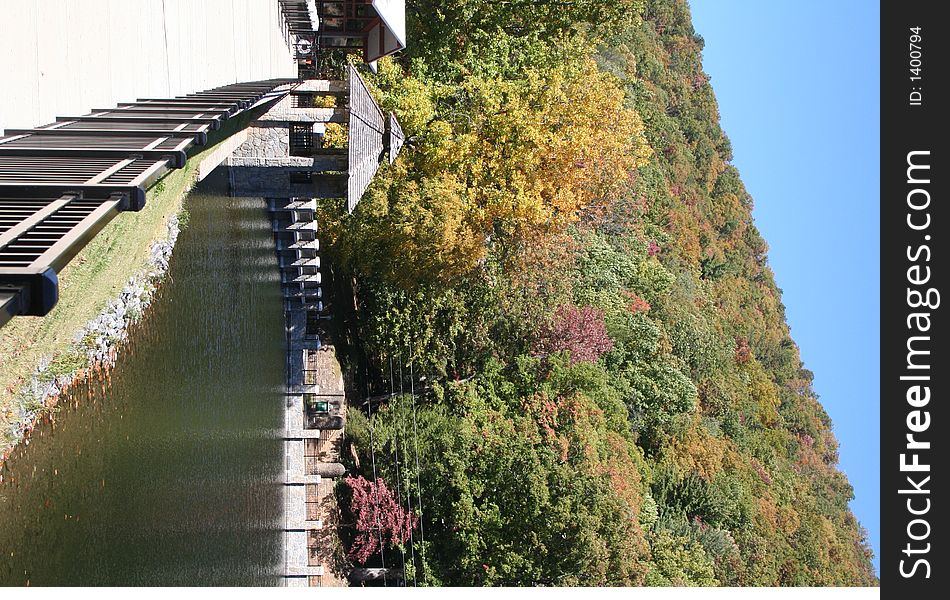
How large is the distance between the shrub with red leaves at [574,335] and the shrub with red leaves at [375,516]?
594cm

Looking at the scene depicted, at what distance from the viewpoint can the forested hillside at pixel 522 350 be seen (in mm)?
19953

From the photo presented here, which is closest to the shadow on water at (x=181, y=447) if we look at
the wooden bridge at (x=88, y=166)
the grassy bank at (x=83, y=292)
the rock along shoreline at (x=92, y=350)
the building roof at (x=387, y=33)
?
the rock along shoreline at (x=92, y=350)

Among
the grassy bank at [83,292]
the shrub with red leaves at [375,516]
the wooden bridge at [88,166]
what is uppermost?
the wooden bridge at [88,166]

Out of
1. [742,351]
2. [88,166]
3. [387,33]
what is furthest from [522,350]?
[742,351]

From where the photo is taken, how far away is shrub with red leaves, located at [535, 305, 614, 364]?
78.2ft

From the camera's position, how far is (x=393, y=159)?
18.8 m

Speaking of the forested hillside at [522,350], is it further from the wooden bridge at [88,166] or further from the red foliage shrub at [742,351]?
the red foliage shrub at [742,351]

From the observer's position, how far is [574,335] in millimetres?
24156

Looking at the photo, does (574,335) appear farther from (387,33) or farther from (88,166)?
(88,166)

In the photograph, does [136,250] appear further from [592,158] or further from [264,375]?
[592,158]

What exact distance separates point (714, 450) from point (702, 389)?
3.61 meters

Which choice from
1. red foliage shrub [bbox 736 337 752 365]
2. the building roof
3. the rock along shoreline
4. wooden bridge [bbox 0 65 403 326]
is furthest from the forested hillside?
red foliage shrub [bbox 736 337 752 365]

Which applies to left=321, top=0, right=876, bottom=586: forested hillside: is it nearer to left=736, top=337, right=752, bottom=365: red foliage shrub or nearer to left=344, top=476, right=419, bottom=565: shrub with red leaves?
left=344, top=476, right=419, bottom=565: shrub with red leaves
